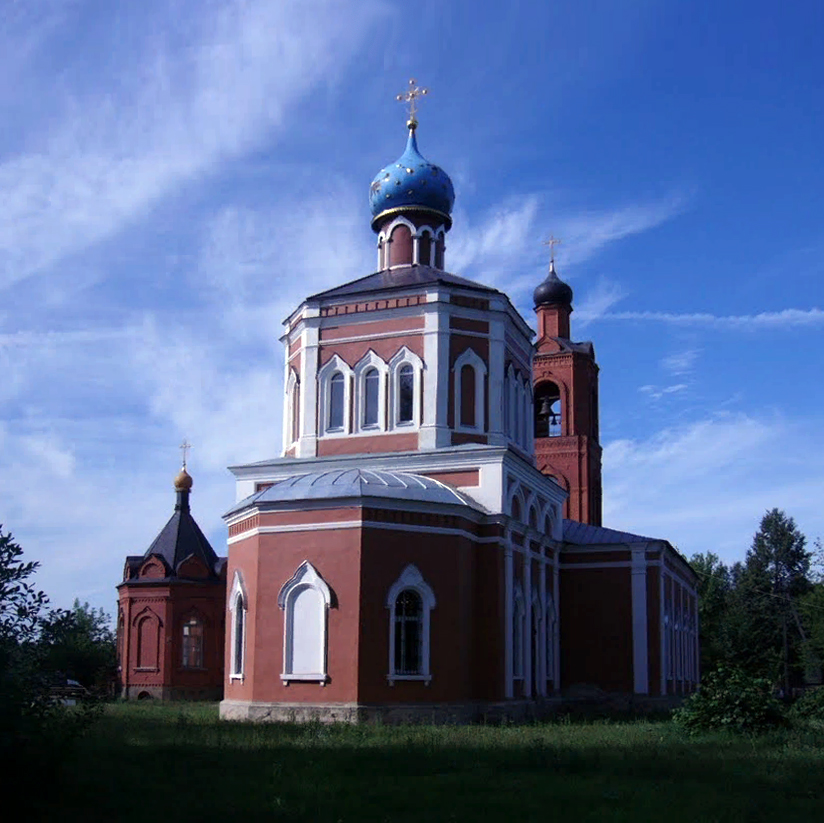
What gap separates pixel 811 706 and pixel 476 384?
29.8 feet

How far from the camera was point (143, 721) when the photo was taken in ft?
61.6

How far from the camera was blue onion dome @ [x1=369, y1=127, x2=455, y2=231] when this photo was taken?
2527 centimetres

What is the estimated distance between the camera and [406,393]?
22.5 m

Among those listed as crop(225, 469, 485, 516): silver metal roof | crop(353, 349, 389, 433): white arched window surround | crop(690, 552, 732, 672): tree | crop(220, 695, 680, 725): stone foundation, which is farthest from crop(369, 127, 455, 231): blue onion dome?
crop(690, 552, 732, 672): tree

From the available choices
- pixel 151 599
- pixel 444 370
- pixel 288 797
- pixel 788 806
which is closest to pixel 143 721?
pixel 444 370

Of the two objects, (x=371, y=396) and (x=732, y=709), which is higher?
(x=371, y=396)

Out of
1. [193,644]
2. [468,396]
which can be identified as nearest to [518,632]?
[468,396]

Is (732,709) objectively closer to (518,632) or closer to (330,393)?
(518,632)

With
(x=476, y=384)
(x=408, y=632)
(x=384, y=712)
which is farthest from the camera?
(x=476, y=384)

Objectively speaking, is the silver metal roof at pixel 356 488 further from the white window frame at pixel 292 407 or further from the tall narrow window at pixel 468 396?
the white window frame at pixel 292 407

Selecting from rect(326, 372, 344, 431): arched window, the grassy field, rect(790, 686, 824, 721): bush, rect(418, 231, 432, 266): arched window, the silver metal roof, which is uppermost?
rect(418, 231, 432, 266): arched window

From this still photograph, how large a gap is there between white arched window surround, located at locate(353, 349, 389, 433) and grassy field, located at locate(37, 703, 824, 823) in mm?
7773

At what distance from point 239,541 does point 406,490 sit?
3.57m

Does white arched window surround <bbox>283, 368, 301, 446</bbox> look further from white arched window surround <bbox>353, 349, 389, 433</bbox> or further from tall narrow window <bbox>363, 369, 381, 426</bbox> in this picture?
tall narrow window <bbox>363, 369, 381, 426</bbox>
